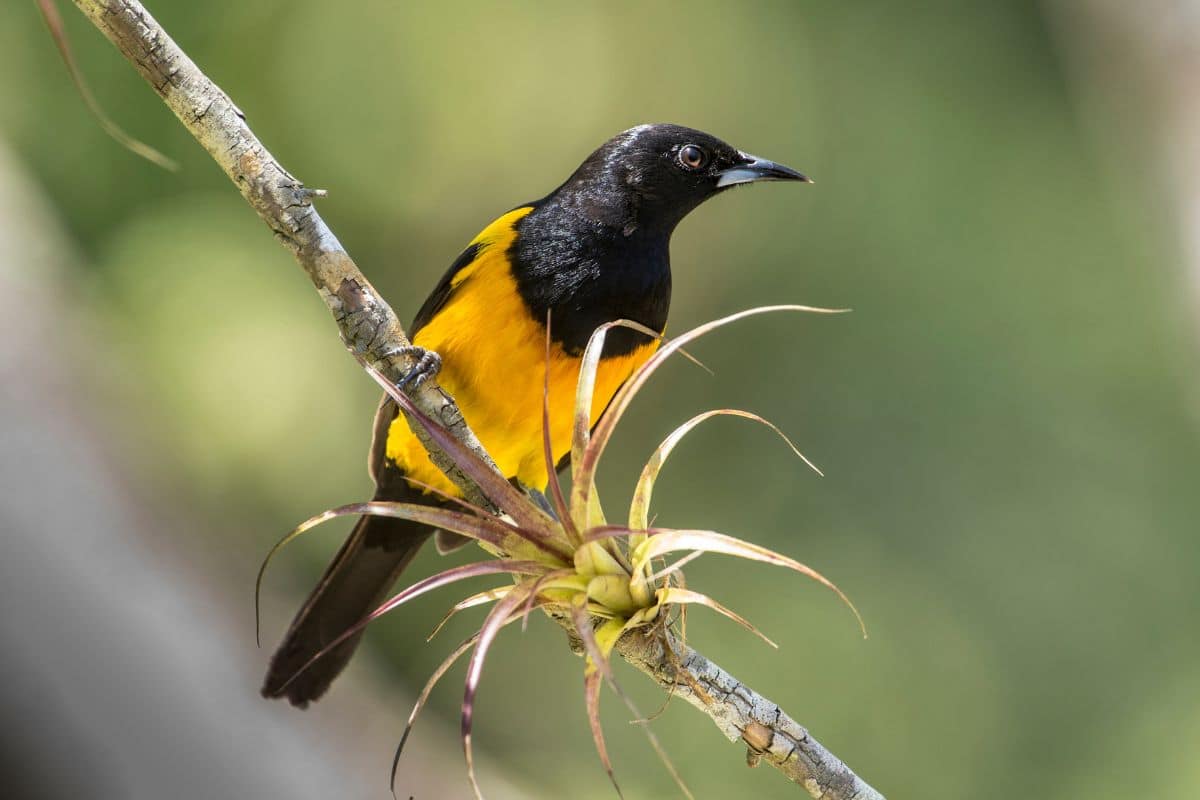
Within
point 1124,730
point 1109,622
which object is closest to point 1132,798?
point 1124,730

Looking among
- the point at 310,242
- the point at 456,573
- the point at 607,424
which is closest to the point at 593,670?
the point at 456,573

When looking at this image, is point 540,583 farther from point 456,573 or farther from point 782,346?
point 782,346

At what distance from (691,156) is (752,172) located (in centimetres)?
19

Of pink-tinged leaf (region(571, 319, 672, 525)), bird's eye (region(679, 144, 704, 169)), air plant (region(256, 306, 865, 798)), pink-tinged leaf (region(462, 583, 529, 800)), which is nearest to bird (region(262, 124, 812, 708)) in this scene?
bird's eye (region(679, 144, 704, 169))

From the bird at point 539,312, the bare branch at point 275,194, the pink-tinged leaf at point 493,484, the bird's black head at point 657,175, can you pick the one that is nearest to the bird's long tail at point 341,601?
the bird at point 539,312

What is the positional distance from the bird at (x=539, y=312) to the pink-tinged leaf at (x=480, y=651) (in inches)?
51.5

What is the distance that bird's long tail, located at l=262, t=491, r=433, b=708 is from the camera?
3828 mm

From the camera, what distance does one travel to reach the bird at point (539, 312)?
3.39m

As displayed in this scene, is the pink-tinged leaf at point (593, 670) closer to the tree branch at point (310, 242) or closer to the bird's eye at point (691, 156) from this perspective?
the tree branch at point (310, 242)

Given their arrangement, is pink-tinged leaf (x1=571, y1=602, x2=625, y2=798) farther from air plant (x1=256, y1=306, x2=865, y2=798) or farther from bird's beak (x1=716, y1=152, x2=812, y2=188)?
bird's beak (x1=716, y1=152, x2=812, y2=188)

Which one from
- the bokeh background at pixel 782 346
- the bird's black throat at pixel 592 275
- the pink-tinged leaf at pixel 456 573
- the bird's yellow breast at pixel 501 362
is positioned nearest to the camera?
the pink-tinged leaf at pixel 456 573

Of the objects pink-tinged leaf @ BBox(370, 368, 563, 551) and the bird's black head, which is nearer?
pink-tinged leaf @ BBox(370, 368, 563, 551)

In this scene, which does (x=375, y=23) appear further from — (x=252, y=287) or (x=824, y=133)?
(x=824, y=133)

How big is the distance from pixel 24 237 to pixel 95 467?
51.4 inches
